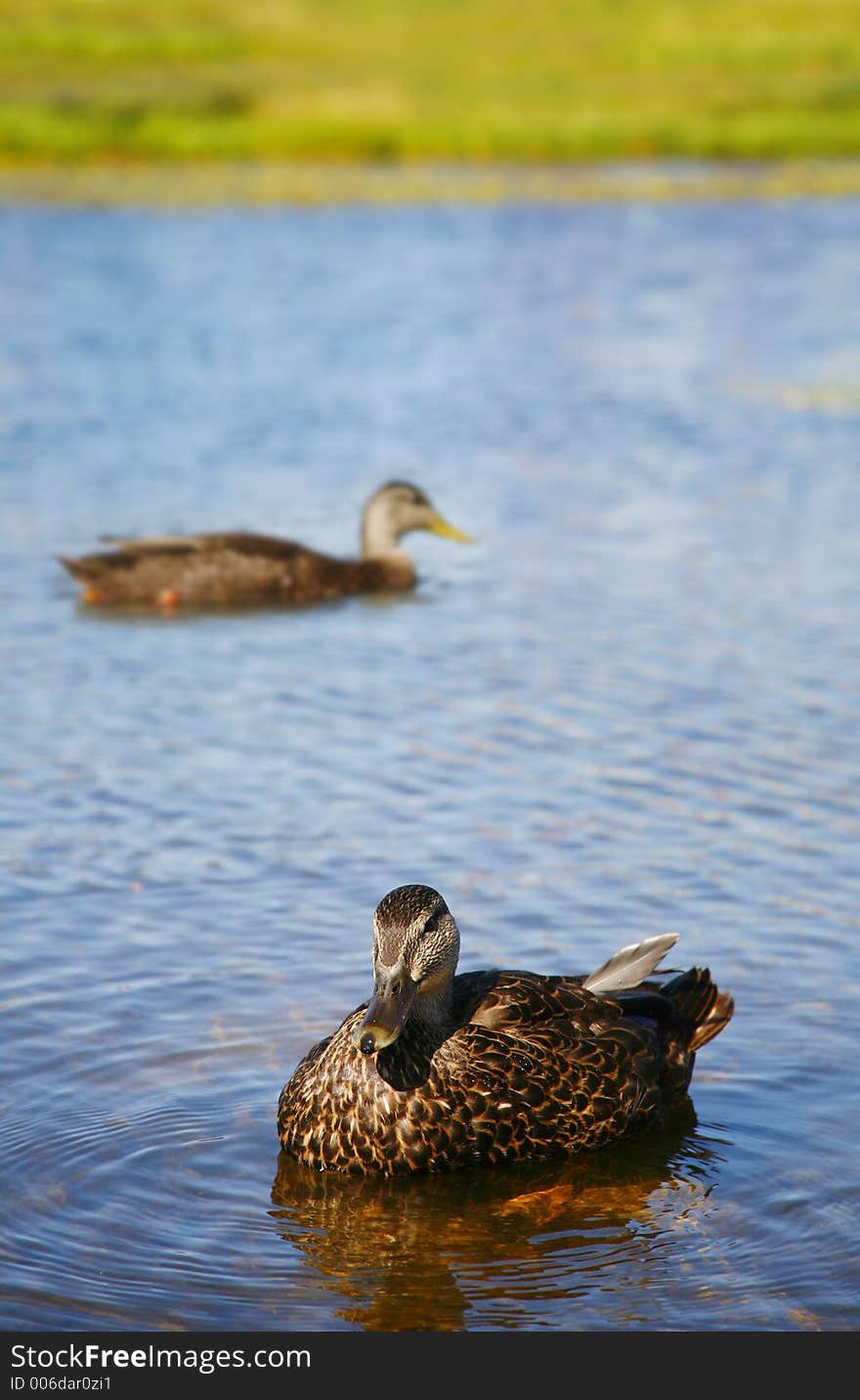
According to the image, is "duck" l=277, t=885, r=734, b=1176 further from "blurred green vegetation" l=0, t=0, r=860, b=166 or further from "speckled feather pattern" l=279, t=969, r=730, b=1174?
"blurred green vegetation" l=0, t=0, r=860, b=166

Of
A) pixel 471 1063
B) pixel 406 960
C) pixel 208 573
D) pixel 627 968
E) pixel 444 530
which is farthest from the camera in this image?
pixel 444 530

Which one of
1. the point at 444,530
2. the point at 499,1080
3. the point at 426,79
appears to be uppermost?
the point at 426,79

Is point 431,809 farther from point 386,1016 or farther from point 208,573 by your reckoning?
point 208,573

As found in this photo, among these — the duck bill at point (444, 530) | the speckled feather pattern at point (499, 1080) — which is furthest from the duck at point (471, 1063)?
the duck bill at point (444, 530)

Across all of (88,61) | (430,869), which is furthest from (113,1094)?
(88,61)

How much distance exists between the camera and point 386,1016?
6473mm

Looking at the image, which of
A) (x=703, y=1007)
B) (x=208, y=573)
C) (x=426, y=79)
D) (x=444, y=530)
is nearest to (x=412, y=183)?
(x=426, y=79)

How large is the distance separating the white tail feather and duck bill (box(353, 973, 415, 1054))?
31.1 inches

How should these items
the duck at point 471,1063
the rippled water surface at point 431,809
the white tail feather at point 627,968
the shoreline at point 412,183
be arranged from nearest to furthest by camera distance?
the rippled water surface at point 431,809 → the duck at point 471,1063 → the white tail feather at point 627,968 → the shoreline at point 412,183

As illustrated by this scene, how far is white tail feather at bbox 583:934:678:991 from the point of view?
7.09 meters

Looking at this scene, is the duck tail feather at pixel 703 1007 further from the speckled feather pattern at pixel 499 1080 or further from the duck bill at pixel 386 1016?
the duck bill at pixel 386 1016

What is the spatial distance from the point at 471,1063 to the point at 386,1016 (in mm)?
456

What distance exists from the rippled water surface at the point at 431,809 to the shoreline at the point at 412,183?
1593cm

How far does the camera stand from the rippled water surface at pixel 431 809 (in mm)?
6238
